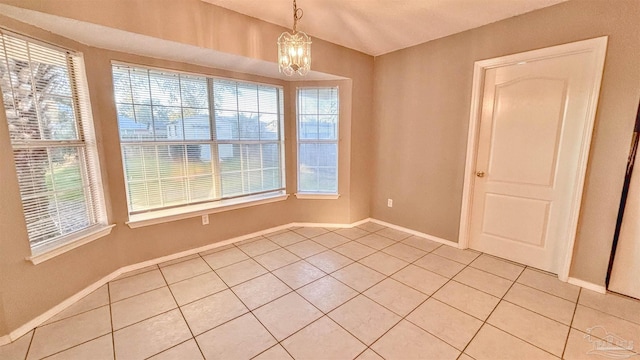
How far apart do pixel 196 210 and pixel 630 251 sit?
3861 mm

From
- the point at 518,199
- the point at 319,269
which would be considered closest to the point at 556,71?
the point at 518,199

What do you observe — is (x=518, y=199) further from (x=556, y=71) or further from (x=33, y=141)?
(x=33, y=141)

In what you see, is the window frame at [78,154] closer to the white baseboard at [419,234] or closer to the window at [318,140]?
the window at [318,140]

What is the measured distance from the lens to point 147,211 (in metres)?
2.51

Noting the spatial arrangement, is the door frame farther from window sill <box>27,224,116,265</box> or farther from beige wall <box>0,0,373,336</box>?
window sill <box>27,224,116,265</box>

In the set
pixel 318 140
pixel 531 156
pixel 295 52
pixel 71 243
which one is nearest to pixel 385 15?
pixel 295 52

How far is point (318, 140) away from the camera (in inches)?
134

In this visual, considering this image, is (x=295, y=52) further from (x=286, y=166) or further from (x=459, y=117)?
(x=459, y=117)

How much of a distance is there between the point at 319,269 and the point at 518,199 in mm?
2098

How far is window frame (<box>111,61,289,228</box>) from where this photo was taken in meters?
2.41

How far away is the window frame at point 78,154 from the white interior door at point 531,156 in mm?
3675

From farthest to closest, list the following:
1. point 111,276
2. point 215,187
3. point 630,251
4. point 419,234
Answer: point 419,234 < point 215,187 < point 111,276 < point 630,251

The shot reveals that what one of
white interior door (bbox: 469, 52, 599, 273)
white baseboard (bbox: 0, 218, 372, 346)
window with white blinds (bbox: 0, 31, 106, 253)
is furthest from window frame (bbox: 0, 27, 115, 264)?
white interior door (bbox: 469, 52, 599, 273)

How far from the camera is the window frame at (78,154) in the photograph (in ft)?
5.55
